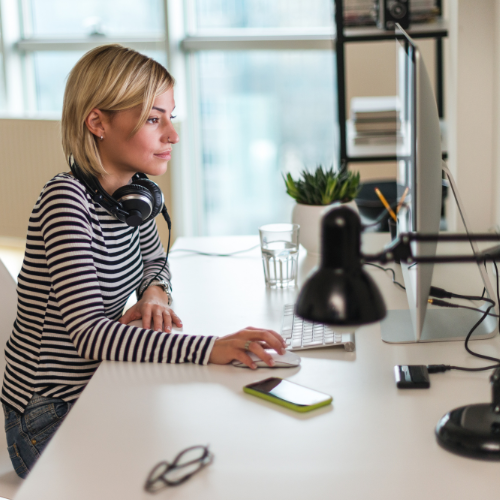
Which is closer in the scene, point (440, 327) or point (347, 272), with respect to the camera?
point (347, 272)

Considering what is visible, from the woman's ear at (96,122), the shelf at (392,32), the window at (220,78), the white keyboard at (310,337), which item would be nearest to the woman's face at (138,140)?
the woman's ear at (96,122)

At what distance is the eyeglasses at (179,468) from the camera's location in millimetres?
654

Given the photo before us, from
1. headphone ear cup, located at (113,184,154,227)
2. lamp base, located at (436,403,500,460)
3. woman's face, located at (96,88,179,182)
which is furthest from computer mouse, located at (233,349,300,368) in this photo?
woman's face, located at (96,88,179,182)

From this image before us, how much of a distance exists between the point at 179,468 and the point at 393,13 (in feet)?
5.42

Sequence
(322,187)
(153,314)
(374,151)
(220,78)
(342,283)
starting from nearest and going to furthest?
(342,283)
(153,314)
(322,187)
(374,151)
(220,78)

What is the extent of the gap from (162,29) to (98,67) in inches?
84.5

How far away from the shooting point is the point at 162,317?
1.13 m

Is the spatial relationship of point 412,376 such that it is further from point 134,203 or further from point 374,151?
point 374,151

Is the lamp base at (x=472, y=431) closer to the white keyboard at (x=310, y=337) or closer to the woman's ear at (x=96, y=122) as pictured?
the white keyboard at (x=310, y=337)

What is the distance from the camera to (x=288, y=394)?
2.74ft

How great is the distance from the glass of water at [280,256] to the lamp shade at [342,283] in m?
0.78

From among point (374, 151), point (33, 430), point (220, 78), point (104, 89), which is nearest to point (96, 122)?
point (104, 89)

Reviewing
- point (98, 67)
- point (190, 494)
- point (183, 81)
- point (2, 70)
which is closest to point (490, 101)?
point (98, 67)

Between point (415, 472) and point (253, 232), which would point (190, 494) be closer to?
point (415, 472)
